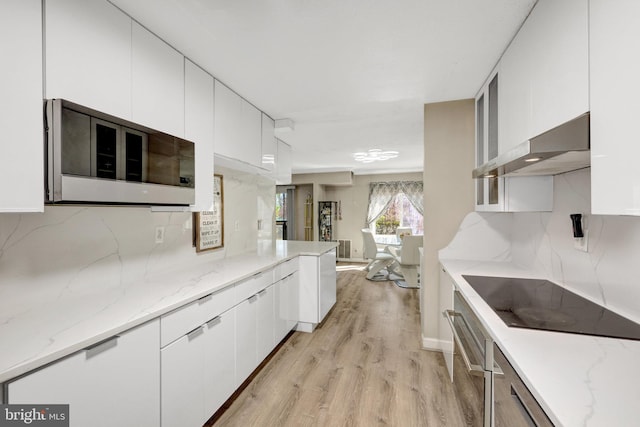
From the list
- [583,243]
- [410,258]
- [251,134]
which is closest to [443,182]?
[583,243]

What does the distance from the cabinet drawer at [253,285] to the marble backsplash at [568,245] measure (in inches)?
61.2

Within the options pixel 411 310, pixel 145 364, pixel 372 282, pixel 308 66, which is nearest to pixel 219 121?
pixel 308 66

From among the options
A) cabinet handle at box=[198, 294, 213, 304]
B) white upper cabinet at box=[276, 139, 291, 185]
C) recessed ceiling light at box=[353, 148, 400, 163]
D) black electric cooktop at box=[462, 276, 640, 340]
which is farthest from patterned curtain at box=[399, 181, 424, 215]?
cabinet handle at box=[198, 294, 213, 304]

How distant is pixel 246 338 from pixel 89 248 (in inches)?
43.0

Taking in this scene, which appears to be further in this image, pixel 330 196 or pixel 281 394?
pixel 330 196

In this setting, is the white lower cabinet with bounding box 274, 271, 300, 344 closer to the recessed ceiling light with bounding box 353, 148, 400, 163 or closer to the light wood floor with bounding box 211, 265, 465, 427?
the light wood floor with bounding box 211, 265, 465, 427

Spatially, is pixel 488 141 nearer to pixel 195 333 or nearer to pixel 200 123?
pixel 200 123

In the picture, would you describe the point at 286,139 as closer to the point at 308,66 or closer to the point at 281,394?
the point at 308,66

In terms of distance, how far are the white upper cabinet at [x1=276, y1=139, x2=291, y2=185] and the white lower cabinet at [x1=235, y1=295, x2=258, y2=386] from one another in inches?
62.3

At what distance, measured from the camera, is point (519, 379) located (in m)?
0.84

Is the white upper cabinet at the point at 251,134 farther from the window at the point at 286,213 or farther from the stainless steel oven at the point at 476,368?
the window at the point at 286,213

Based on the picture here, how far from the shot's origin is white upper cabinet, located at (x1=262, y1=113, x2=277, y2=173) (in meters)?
2.72

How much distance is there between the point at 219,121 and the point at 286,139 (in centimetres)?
177

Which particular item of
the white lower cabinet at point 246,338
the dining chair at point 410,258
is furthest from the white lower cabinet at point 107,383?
the dining chair at point 410,258
